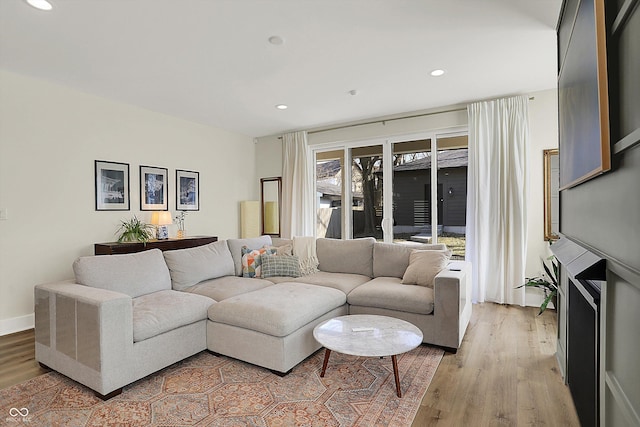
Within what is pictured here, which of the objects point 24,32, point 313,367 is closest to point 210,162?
point 24,32

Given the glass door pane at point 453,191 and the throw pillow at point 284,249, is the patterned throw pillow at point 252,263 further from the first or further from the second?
the glass door pane at point 453,191

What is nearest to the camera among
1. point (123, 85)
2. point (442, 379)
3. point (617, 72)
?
point (617, 72)

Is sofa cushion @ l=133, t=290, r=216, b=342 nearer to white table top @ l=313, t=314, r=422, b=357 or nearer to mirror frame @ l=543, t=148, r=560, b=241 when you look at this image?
white table top @ l=313, t=314, r=422, b=357

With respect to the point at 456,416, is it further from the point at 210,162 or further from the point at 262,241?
the point at 210,162

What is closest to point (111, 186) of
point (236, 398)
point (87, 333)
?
point (87, 333)

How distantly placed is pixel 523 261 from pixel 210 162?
4635mm

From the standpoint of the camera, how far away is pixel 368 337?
7.43ft

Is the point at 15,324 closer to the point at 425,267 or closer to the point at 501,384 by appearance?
the point at 425,267

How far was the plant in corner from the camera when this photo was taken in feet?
13.8

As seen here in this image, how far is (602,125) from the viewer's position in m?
1.14

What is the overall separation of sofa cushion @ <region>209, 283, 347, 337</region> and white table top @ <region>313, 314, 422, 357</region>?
7.6 inches

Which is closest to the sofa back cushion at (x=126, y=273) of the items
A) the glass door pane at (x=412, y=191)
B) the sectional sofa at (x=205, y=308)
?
the sectional sofa at (x=205, y=308)

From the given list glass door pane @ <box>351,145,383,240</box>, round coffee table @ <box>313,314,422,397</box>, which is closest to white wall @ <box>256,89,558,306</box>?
glass door pane @ <box>351,145,383,240</box>

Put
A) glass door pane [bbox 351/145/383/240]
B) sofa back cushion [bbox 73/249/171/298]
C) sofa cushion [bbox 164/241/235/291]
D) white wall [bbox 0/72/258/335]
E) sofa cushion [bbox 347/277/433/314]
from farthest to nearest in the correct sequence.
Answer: glass door pane [bbox 351/145/383/240] → white wall [bbox 0/72/258/335] → sofa cushion [bbox 164/241/235/291] → sofa cushion [bbox 347/277/433/314] → sofa back cushion [bbox 73/249/171/298]
